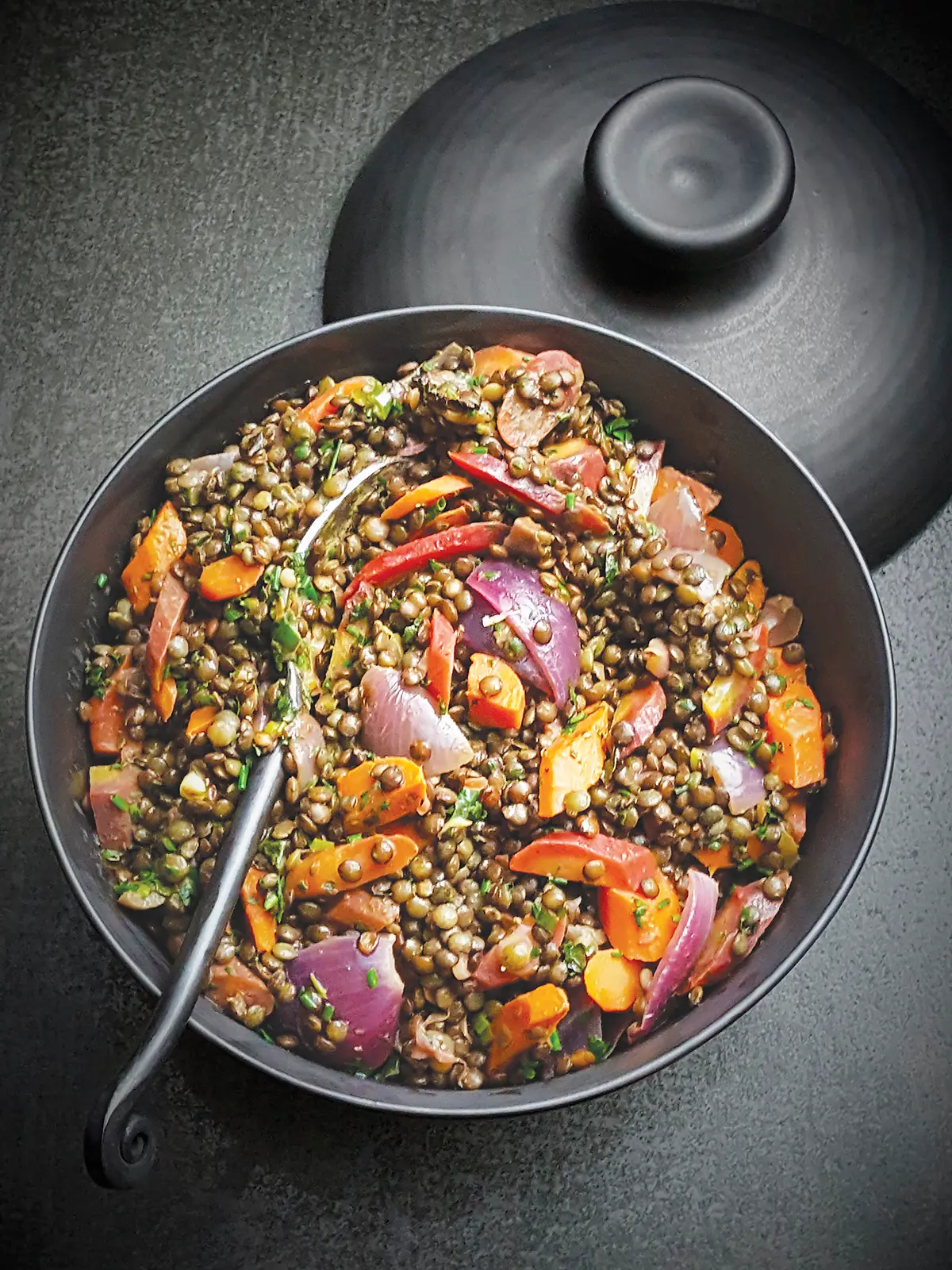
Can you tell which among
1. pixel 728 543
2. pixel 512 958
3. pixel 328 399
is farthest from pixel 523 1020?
pixel 328 399

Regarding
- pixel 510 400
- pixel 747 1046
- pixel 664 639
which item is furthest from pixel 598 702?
pixel 747 1046

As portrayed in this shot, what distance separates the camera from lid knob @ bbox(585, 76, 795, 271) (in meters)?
1.46

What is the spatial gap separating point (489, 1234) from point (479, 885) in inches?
25.1

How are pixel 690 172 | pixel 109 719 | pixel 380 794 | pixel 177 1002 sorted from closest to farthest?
pixel 177 1002
pixel 380 794
pixel 109 719
pixel 690 172

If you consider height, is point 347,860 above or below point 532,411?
below

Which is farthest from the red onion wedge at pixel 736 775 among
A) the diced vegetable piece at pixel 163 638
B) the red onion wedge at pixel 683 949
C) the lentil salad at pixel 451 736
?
the diced vegetable piece at pixel 163 638

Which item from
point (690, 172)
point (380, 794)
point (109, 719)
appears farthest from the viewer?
point (690, 172)

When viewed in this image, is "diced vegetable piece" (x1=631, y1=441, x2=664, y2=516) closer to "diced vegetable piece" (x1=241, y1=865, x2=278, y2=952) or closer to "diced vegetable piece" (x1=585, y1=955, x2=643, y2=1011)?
"diced vegetable piece" (x1=585, y1=955, x2=643, y2=1011)

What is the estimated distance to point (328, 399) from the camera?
1398 mm

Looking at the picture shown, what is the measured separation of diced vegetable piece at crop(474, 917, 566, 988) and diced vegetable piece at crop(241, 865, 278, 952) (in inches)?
9.8

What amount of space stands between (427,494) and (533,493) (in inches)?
5.2

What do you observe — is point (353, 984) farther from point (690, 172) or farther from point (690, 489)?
point (690, 172)

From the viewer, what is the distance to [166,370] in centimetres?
187

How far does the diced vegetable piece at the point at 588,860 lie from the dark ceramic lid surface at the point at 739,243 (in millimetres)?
654
